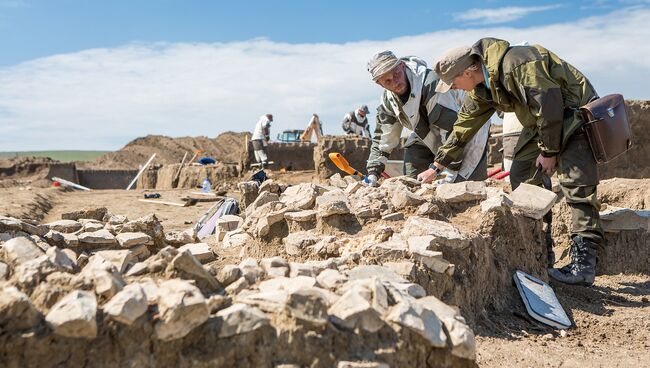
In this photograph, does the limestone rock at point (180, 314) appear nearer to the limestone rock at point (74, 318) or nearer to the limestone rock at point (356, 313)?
the limestone rock at point (74, 318)

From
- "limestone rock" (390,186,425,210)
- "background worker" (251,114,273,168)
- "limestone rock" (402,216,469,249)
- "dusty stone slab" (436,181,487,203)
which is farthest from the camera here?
"background worker" (251,114,273,168)

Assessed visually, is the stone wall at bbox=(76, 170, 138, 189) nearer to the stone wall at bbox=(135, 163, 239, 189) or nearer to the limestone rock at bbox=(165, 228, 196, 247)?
the stone wall at bbox=(135, 163, 239, 189)

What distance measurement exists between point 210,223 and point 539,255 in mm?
4409

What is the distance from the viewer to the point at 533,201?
4410mm

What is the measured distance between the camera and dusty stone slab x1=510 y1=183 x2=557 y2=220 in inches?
173

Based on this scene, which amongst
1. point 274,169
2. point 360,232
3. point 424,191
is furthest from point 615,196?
point 274,169

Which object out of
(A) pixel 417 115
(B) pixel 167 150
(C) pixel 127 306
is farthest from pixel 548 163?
(B) pixel 167 150

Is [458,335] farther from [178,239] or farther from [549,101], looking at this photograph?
[178,239]

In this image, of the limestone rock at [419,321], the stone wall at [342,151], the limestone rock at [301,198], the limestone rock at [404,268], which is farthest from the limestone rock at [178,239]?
the stone wall at [342,151]

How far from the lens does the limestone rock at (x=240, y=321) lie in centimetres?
221

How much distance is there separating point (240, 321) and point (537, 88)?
8.18ft

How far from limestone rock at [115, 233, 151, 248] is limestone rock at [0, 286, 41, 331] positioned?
2.39 metres

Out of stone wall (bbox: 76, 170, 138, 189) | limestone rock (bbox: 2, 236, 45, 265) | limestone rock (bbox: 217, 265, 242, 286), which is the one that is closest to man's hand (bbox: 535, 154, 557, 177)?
limestone rock (bbox: 217, 265, 242, 286)

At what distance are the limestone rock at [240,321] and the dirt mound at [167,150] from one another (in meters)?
30.0
